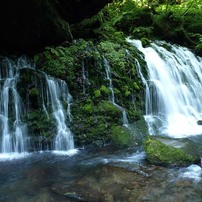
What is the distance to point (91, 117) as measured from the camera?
339 inches

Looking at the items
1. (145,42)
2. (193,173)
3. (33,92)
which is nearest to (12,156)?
(33,92)

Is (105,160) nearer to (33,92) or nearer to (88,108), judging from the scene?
(88,108)

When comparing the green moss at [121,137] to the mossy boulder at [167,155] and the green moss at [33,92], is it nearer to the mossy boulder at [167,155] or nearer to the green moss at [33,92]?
the mossy boulder at [167,155]

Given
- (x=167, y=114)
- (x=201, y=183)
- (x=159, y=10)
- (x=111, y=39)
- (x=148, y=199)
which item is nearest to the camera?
(x=148, y=199)

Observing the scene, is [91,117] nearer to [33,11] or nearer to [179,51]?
[33,11]

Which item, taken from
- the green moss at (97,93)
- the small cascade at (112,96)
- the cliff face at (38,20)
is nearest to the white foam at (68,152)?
the small cascade at (112,96)

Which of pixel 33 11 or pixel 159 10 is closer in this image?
pixel 33 11

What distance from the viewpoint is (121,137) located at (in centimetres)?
821

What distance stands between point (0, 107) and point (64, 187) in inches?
134

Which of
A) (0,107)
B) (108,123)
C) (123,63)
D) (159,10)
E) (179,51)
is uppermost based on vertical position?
(159,10)

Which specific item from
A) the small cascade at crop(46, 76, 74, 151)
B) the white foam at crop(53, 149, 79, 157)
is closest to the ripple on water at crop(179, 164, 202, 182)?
the white foam at crop(53, 149, 79, 157)

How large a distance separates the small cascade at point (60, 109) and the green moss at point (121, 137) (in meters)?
1.11

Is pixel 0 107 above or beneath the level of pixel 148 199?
above

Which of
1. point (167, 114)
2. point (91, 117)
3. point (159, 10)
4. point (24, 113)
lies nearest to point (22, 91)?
point (24, 113)
